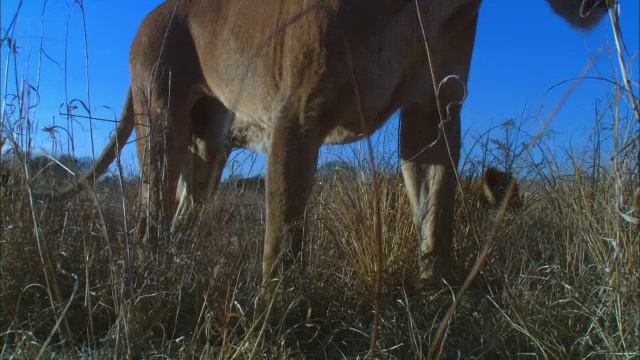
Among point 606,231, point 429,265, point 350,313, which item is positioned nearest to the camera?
point 606,231

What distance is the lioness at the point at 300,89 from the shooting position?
2576 millimetres

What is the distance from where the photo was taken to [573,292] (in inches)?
77.7

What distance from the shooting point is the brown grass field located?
1.77 m

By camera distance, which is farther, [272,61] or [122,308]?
[272,61]

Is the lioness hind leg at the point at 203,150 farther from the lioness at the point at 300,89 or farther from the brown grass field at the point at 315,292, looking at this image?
the brown grass field at the point at 315,292

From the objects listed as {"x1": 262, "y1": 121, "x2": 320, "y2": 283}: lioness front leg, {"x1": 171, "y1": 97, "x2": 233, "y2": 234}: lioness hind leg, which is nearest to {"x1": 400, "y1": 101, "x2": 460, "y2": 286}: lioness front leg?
{"x1": 262, "y1": 121, "x2": 320, "y2": 283}: lioness front leg

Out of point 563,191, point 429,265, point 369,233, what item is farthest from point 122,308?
point 563,191

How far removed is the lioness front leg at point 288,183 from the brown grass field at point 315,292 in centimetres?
11

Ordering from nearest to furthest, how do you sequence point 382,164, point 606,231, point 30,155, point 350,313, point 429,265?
point 606,231 < point 350,313 < point 30,155 < point 429,265 < point 382,164

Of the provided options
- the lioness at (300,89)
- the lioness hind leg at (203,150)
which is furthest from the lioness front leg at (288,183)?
the lioness hind leg at (203,150)

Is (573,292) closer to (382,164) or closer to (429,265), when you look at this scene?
(429,265)

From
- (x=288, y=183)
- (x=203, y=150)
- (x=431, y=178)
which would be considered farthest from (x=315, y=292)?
(x=203, y=150)

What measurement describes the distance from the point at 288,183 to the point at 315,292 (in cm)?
49

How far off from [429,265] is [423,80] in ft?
2.74
